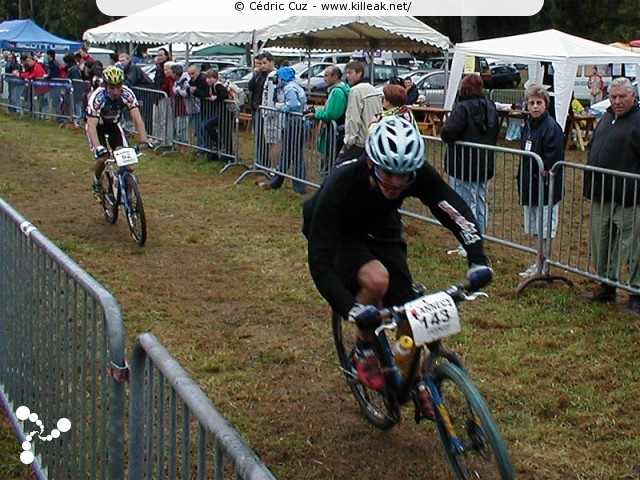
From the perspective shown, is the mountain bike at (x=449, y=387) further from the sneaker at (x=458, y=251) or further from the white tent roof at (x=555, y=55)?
the white tent roof at (x=555, y=55)

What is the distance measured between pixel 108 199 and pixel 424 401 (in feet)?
24.2

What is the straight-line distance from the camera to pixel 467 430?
4.37 meters

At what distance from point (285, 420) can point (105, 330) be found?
8.21 ft

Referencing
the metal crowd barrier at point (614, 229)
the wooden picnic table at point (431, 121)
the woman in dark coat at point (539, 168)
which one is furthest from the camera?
the wooden picnic table at point (431, 121)

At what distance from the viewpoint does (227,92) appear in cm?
1677

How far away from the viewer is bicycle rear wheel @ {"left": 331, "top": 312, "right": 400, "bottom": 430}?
518 centimetres

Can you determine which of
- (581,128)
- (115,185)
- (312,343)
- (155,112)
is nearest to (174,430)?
(312,343)

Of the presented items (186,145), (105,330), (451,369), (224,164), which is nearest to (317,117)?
(224,164)

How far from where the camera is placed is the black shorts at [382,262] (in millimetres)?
5016

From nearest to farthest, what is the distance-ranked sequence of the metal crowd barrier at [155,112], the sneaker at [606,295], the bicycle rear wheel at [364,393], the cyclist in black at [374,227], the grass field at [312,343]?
the cyclist in black at [374,227] → the bicycle rear wheel at [364,393] → the grass field at [312,343] → the sneaker at [606,295] → the metal crowd barrier at [155,112]

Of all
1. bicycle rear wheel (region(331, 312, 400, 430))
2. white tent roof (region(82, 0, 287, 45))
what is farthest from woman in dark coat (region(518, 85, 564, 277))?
white tent roof (region(82, 0, 287, 45))

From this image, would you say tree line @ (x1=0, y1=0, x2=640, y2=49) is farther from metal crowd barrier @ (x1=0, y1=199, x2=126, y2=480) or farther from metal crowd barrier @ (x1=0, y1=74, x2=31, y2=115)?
metal crowd barrier @ (x1=0, y1=199, x2=126, y2=480)

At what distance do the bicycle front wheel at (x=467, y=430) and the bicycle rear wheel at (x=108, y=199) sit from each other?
711 centimetres

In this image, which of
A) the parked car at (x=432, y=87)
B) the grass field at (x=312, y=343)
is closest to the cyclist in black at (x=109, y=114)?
the grass field at (x=312, y=343)
